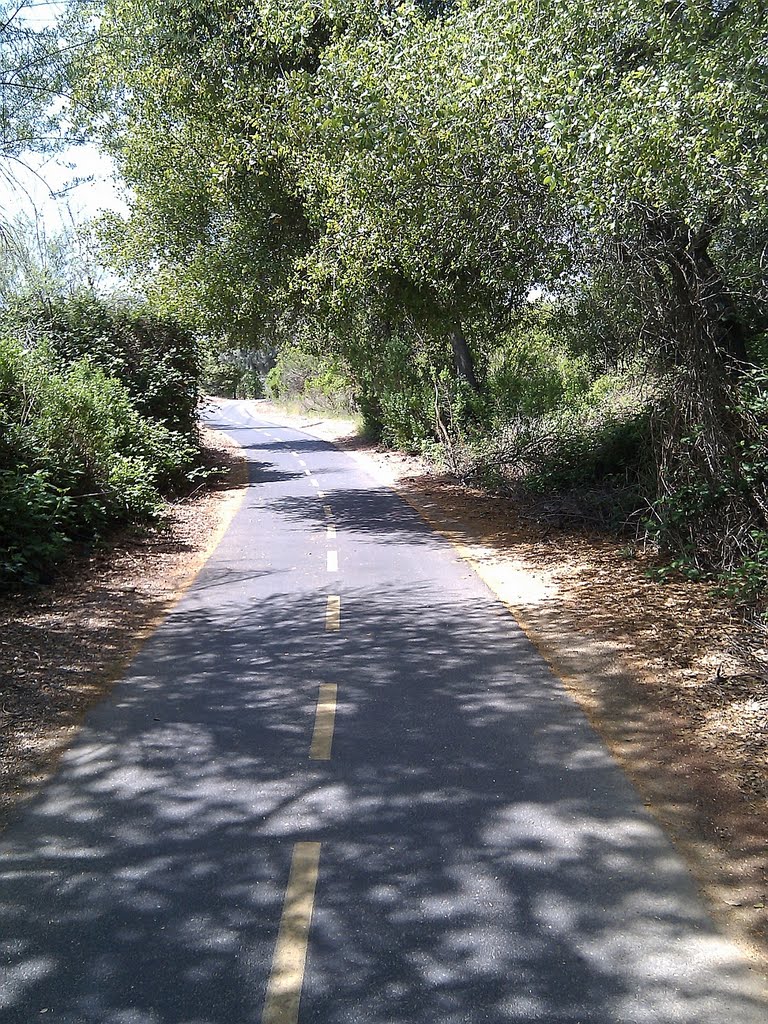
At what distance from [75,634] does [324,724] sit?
371 centimetres

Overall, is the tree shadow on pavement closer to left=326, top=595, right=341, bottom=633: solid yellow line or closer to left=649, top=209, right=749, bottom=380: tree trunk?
left=326, top=595, right=341, bottom=633: solid yellow line

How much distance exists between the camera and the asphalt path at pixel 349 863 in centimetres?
338

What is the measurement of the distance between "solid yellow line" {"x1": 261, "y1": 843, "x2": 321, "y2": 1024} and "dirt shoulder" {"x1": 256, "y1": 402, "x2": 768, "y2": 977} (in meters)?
1.78

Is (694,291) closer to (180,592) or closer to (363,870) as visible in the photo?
(180,592)

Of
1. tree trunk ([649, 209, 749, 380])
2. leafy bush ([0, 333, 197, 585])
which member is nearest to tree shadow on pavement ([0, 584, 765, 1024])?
leafy bush ([0, 333, 197, 585])

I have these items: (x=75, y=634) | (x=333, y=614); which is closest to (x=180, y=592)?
(x=75, y=634)

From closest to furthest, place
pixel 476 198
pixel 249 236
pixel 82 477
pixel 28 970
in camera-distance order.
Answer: pixel 28 970
pixel 476 198
pixel 82 477
pixel 249 236

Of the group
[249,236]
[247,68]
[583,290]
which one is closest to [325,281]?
[249,236]

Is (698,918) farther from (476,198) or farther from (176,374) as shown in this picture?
(176,374)

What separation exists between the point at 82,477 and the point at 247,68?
9080 mm

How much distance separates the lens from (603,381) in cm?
2191

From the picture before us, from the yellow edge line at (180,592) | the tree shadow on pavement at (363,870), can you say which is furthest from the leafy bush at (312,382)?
the tree shadow on pavement at (363,870)

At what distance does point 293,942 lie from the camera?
3.71 m

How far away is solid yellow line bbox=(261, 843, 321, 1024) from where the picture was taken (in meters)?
3.31
